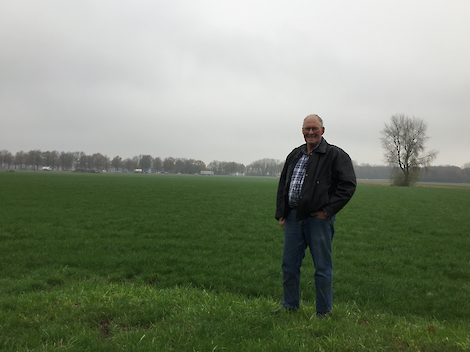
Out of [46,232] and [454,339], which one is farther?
[46,232]

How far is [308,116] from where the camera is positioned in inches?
155

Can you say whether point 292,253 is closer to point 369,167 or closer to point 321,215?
point 321,215

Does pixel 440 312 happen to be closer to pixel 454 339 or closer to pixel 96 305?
pixel 454 339

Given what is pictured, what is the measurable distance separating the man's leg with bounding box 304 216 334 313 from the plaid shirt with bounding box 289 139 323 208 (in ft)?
1.10

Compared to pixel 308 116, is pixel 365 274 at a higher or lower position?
lower

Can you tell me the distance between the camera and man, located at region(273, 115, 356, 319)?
3686mm

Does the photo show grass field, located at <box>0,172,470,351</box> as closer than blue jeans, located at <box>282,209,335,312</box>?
Yes

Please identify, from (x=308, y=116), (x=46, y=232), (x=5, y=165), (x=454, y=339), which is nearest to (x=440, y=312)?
(x=454, y=339)

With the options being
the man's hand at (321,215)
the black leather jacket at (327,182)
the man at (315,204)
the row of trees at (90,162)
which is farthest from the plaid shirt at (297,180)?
the row of trees at (90,162)

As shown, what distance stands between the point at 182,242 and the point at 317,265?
681 cm

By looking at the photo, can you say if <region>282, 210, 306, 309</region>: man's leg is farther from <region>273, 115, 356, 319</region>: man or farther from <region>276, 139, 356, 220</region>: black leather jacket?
<region>276, 139, 356, 220</region>: black leather jacket

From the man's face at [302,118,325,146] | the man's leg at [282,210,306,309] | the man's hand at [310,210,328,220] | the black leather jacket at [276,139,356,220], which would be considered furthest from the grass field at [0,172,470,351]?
the man's face at [302,118,325,146]

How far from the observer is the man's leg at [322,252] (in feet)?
12.2

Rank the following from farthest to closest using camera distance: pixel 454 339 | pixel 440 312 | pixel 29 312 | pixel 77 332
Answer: pixel 440 312 < pixel 29 312 < pixel 77 332 < pixel 454 339
